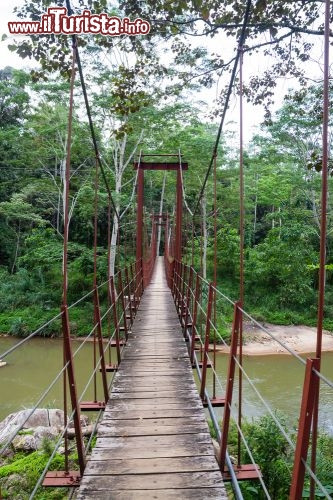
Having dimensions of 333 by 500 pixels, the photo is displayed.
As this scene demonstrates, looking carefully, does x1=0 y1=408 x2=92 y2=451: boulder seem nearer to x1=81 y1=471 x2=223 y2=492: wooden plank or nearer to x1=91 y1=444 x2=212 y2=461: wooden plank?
x1=91 y1=444 x2=212 y2=461: wooden plank

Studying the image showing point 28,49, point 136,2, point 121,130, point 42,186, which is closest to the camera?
point 28,49

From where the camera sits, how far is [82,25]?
2.62 metres

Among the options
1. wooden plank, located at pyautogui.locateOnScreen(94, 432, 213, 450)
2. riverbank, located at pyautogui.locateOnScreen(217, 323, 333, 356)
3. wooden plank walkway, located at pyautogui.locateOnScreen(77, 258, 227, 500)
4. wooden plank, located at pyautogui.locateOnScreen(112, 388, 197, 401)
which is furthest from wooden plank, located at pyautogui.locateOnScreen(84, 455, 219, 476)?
riverbank, located at pyautogui.locateOnScreen(217, 323, 333, 356)

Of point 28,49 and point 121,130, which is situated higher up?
point 28,49

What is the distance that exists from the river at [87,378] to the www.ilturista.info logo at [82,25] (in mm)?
5109

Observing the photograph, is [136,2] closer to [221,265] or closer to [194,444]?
[194,444]

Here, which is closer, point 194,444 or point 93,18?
point 194,444

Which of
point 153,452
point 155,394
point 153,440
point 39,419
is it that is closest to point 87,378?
point 39,419

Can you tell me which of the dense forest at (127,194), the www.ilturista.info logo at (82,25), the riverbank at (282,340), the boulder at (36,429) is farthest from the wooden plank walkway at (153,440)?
the riverbank at (282,340)

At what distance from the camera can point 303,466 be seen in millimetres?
849

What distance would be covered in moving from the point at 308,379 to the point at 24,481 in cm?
310

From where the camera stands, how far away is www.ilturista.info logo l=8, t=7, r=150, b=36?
7.86ft

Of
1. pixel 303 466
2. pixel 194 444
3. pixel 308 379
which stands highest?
pixel 308 379

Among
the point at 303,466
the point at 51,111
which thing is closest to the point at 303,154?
the point at 51,111
